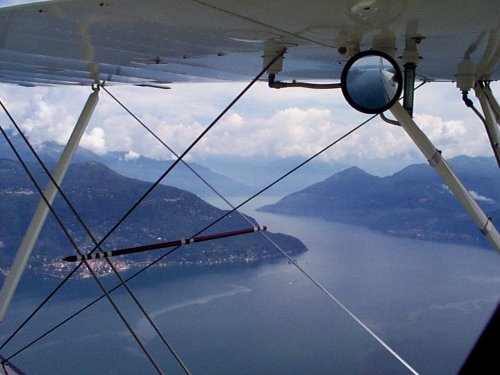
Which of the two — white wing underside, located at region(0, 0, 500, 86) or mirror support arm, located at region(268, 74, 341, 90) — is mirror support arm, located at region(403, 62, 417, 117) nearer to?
white wing underside, located at region(0, 0, 500, 86)

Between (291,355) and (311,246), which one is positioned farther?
(311,246)

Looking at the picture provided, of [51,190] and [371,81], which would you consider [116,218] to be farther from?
[371,81]

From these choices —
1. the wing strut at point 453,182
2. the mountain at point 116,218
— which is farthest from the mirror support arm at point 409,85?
the mountain at point 116,218

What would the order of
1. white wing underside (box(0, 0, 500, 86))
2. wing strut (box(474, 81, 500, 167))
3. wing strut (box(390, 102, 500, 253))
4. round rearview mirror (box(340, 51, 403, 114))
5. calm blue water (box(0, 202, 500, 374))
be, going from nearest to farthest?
white wing underside (box(0, 0, 500, 86)) < round rearview mirror (box(340, 51, 403, 114)) < wing strut (box(390, 102, 500, 253)) < wing strut (box(474, 81, 500, 167)) < calm blue water (box(0, 202, 500, 374))

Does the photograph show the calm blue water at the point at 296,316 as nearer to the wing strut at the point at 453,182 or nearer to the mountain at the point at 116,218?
the mountain at the point at 116,218

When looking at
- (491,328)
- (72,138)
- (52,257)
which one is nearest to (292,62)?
(72,138)

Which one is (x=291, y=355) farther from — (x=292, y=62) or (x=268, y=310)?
(x=292, y=62)

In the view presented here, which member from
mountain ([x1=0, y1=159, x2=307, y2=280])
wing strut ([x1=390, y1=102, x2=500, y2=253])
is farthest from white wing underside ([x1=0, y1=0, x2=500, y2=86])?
mountain ([x1=0, y1=159, x2=307, y2=280])
